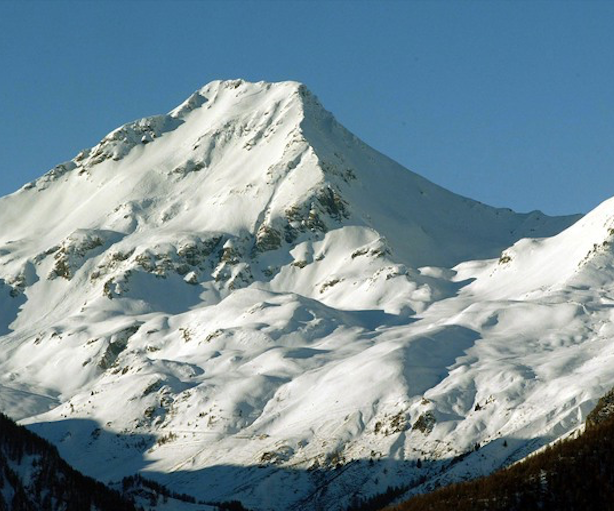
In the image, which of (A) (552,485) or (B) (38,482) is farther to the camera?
(B) (38,482)

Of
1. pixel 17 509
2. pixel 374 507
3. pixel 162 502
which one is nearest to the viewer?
pixel 17 509

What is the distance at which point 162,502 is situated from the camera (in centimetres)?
18562

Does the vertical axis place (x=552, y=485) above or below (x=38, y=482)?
below

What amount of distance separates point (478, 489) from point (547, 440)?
117 meters

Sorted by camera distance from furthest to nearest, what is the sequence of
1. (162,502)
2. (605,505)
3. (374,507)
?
(374,507) < (162,502) < (605,505)

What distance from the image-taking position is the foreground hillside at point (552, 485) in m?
78.4

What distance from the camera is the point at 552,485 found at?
7925 cm

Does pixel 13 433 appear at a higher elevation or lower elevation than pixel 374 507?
higher

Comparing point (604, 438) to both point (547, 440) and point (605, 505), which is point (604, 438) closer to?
point (605, 505)

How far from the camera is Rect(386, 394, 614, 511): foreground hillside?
257 feet

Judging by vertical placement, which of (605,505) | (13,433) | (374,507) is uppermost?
(13,433)

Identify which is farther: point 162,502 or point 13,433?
point 162,502

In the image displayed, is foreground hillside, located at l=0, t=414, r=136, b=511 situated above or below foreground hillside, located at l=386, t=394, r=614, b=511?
above

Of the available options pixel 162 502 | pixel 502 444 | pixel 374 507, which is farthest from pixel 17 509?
pixel 502 444
